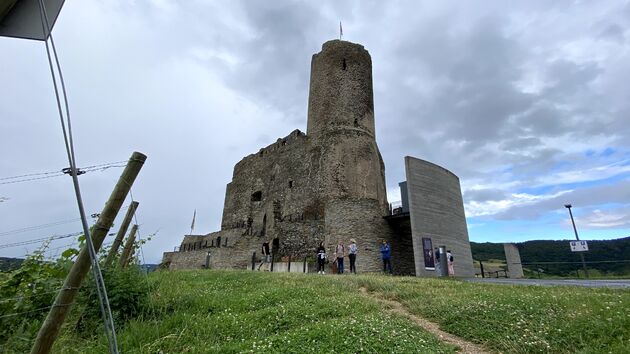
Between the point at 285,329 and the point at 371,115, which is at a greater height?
the point at 371,115

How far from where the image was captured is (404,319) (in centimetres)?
585

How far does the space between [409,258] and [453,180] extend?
546 cm

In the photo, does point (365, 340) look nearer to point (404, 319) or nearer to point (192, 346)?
point (404, 319)

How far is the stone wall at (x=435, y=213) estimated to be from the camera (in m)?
17.0

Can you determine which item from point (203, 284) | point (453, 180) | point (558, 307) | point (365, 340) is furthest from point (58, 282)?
point (453, 180)

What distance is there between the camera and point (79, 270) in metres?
3.21

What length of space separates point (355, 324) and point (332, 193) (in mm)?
17684

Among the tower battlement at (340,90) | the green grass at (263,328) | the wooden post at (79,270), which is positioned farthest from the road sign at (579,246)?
the wooden post at (79,270)

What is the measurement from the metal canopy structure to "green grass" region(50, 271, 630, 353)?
3.80m

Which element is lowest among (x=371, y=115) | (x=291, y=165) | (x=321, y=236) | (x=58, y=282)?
(x=58, y=282)

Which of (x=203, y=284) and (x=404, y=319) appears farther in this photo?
(x=203, y=284)

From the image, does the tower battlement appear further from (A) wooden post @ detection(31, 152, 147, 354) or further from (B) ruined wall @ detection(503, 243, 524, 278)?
(A) wooden post @ detection(31, 152, 147, 354)

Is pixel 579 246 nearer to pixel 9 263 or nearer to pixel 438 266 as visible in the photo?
pixel 438 266

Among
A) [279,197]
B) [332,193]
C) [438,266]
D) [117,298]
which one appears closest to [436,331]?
[117,298]
